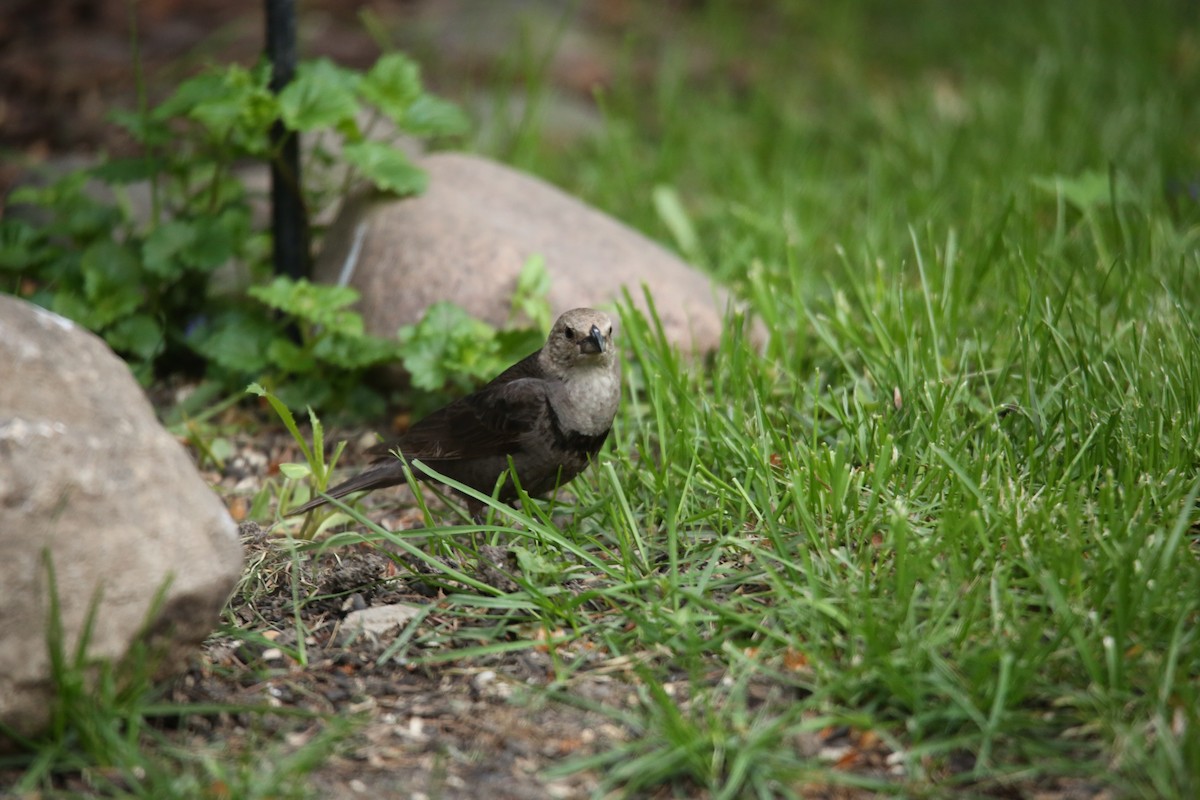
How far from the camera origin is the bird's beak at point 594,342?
3402mm

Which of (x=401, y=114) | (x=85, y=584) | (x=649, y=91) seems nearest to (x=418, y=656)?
(x=85, y=584)

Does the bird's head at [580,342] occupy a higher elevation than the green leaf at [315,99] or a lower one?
lower

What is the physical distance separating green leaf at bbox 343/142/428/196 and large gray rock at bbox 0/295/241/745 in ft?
6.30

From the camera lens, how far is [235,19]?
7203mm

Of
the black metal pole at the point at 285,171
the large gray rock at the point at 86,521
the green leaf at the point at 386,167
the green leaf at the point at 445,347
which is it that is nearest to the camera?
the large gray rock at the point at 86,521

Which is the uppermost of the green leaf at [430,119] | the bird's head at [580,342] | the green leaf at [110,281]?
the green leaf at [430,119]

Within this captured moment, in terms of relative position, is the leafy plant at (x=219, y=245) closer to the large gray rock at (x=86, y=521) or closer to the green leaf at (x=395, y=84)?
the green leaf at (x=395, y=84)

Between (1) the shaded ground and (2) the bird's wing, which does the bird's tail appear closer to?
(2) the bird's wing

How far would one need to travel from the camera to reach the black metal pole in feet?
13.7

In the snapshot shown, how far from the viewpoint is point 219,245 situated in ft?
13.7

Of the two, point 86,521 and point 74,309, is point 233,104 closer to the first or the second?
point 74,309

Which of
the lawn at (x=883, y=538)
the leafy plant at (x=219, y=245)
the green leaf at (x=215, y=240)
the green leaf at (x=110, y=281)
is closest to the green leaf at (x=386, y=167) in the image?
the leafy plant at (x=219, y=245)

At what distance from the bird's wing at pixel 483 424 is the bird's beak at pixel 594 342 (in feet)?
0.57

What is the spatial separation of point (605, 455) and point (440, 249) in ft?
3.80
